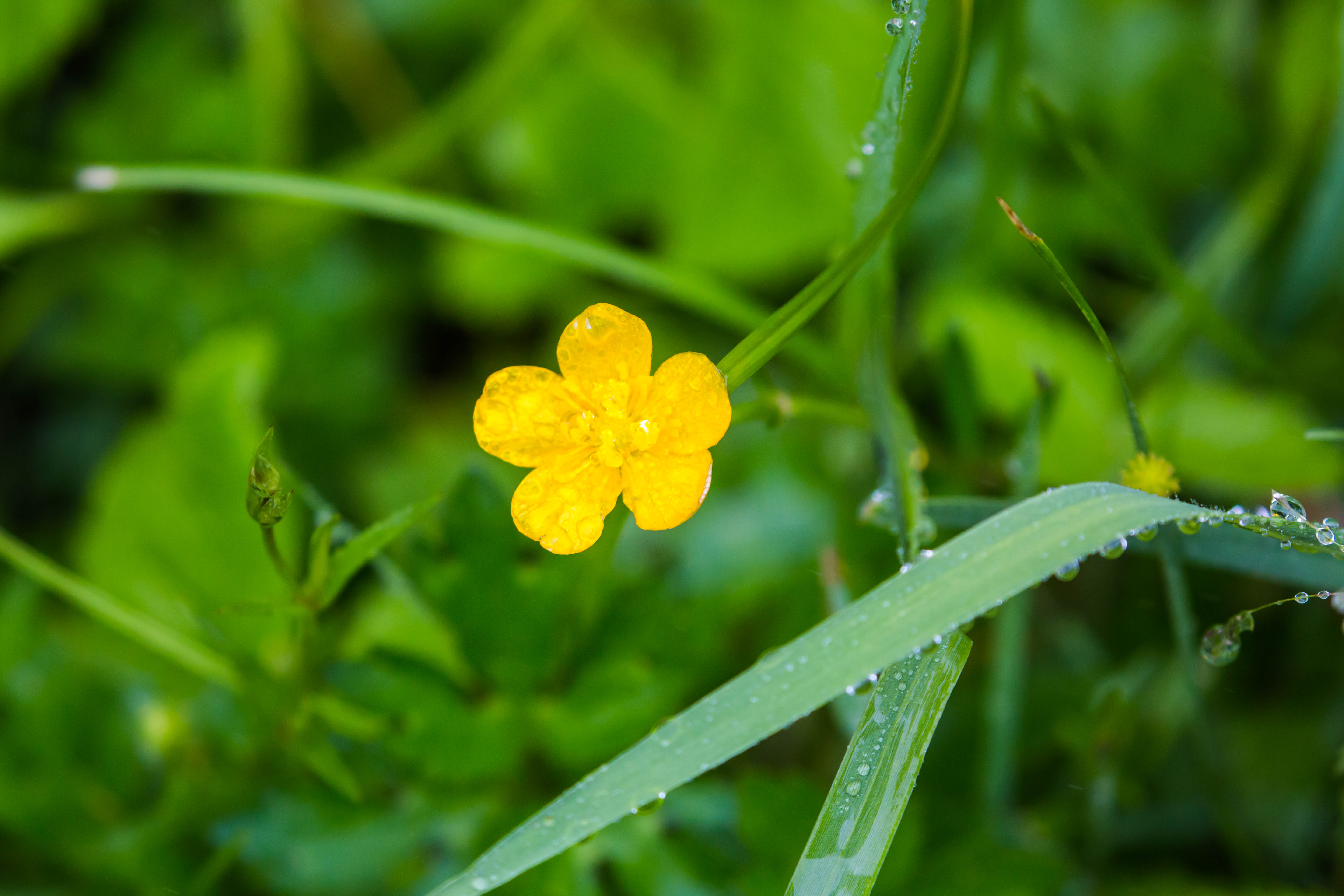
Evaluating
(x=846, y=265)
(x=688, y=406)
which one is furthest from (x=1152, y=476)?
(x=688, y=406)

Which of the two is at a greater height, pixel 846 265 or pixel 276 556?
pixel 846 265

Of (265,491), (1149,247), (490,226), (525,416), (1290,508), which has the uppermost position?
(1149,247)

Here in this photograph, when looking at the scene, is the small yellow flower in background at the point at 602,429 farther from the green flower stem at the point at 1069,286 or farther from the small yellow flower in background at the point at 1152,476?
the small yellow flower in background at the point at 1152,476

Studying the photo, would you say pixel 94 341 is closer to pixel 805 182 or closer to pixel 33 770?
pixel 33 770

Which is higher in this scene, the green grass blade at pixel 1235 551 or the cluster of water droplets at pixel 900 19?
the cluster of water droplets at pixel 900 19

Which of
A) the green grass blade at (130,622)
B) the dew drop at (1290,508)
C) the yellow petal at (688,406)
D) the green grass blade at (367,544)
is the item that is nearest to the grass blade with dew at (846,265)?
the yellow petal at (688,406)

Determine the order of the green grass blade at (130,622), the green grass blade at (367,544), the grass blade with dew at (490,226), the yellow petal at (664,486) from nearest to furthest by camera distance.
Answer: the yellow petal at (664,486) < the green grass blade at (367,544) < the green grass blade at (130,622) < the grass blade with dew at (490,226)

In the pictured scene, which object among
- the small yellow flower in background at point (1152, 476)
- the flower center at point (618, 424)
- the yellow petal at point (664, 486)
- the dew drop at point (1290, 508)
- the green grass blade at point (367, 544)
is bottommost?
the green grass blade at point (367, 544)

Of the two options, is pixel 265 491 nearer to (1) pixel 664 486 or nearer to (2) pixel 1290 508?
(1) pixel 664 486
